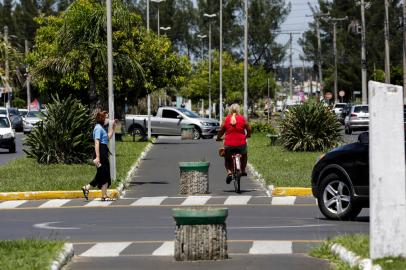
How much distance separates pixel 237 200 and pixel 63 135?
11.5 m

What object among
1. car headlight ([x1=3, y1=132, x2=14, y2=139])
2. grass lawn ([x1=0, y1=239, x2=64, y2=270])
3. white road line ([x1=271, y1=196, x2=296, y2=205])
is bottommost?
white road line ([x1=271, y1=196, x2=296, y2=205])

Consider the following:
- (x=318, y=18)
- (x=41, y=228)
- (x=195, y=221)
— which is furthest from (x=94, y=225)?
(x=318, y=18)

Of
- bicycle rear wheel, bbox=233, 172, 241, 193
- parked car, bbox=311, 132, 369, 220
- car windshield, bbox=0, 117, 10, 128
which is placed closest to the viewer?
parked car, bbox=311, 132, 369, 220

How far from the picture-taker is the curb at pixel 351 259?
10.6m

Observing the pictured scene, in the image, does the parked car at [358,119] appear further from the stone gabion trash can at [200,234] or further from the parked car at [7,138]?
the stone gabion trash can at [200,234]

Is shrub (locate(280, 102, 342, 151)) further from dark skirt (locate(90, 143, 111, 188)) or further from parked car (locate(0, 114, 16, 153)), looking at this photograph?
dark skirt (locate(90, 143, 111, 188))

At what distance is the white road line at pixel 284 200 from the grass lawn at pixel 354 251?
318 inches

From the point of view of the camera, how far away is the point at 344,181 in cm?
1733

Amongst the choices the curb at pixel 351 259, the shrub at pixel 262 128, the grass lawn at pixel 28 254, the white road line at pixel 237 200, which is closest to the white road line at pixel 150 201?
the white road line at pixel 237 200

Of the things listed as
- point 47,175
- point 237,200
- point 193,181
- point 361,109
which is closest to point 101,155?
point 193,181

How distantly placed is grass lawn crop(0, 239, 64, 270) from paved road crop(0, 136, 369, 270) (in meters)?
0.33

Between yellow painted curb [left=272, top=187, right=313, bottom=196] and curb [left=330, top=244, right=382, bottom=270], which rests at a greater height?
curb [left=330, top=244, right=382, bottom=270]

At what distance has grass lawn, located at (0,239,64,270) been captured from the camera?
11.4 meters

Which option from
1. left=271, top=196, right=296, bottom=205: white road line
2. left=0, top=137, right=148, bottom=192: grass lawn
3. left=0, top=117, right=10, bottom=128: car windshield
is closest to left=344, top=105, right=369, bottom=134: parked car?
left=0, top=117, right=10, bottom=128: car windshield
